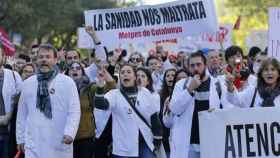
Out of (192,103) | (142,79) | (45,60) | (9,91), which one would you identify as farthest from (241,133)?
(9,91)

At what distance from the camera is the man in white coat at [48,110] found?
933cm

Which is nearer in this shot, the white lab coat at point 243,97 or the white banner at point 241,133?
the white banner at point 241,133

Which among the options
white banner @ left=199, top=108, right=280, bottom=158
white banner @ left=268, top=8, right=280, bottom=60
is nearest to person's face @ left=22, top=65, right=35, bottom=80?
white banner @ left=268, top=8, right=280, bottom=60

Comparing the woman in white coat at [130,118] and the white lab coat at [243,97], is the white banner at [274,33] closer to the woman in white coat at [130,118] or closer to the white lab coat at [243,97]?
the white lab coat at [243,97]

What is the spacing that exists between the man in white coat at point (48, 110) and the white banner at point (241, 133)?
165cm

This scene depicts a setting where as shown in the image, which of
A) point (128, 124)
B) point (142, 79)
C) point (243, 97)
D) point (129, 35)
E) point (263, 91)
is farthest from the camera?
point (129, 35)

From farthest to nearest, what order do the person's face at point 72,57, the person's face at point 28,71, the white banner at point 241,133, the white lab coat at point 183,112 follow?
the person's face at point 72,57 → the person's face at point 28,71 → the white lab coat at point 183,112 → the white banner at point 241,133

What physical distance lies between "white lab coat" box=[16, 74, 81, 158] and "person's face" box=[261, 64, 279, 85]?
2.19 meters

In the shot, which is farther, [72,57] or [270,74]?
[72,57]

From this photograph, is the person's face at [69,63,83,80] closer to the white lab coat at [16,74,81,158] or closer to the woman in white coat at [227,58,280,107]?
the white lab coat at [16,74,81,158]

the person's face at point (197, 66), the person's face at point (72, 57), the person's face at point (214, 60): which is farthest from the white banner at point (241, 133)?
the person's face at point (72, 57)

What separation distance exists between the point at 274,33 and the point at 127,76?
175cm

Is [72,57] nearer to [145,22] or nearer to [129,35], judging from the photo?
[129,35]

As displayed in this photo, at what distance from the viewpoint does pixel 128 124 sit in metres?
9.77
